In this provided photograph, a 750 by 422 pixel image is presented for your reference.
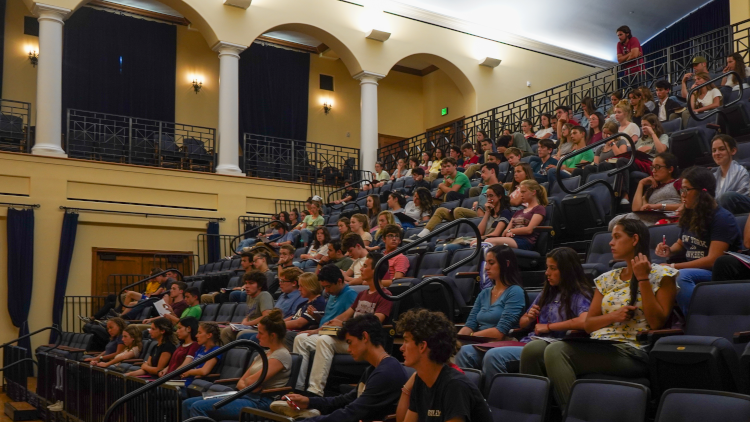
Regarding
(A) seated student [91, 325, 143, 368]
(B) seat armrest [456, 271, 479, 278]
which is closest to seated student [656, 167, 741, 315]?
(B) seat armrest [456, 271, 479, 278]

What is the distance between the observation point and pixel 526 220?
4.89m

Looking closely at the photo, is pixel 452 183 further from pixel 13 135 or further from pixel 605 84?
pixel 13 135

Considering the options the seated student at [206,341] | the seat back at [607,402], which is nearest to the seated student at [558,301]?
the seat back at [607,402]

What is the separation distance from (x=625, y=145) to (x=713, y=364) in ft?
11.5

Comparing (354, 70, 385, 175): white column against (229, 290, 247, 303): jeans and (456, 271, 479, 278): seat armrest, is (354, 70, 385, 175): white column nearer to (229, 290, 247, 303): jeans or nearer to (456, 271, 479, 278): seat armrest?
(229, 290, 247, 303): jeans

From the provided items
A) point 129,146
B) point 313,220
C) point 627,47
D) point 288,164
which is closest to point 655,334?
point 313,220

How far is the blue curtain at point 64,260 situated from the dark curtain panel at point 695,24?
1194cm

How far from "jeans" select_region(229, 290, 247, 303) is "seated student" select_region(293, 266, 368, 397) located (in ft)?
7.26

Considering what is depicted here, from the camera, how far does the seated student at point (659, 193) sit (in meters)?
4.28

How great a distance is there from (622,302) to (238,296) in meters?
4.74

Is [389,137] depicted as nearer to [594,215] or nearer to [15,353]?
[15,353]

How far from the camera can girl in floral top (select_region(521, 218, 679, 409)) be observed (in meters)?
2.69

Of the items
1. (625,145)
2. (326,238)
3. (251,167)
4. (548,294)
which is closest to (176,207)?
(251,167)

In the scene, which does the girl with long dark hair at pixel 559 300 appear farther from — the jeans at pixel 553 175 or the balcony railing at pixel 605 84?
the balcony railing at pixel 605 84
